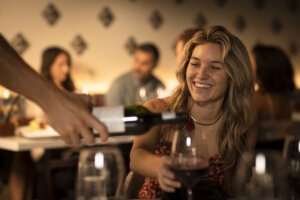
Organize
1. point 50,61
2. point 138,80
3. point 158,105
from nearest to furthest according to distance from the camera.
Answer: point 158,105 < point 50,61 < point 138,80

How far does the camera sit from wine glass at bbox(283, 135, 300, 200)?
107cm

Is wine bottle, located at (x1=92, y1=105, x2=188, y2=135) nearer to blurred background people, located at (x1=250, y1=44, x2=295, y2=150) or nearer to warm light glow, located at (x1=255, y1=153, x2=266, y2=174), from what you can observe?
warm light glow, located at (x1=255, y1=153, x2=266, y2=174)

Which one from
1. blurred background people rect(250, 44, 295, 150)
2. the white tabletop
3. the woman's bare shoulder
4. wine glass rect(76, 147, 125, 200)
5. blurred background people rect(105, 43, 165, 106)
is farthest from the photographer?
blurred background people rect(105, 43, 165, 106)

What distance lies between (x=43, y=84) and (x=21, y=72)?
5 centimetres

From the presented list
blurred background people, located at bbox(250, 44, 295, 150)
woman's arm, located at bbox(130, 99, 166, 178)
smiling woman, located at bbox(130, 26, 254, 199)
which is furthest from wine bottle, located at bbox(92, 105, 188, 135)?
blurred background people, located at bbox(250, 44, 295, 150)

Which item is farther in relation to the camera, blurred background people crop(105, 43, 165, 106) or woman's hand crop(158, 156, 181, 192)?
blurred background people crop(105, 43, 165, 106)

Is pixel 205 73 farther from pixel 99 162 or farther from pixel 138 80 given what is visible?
pixel 138 80

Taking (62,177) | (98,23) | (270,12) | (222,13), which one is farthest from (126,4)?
(62,177)

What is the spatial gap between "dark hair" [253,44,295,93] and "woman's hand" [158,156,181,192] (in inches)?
86.8

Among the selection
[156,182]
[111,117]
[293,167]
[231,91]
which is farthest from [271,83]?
[111,117]

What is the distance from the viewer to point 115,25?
18.2 ft

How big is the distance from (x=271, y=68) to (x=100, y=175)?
8.04ft

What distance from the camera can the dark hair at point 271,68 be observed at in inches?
120

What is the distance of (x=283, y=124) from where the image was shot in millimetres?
2678
